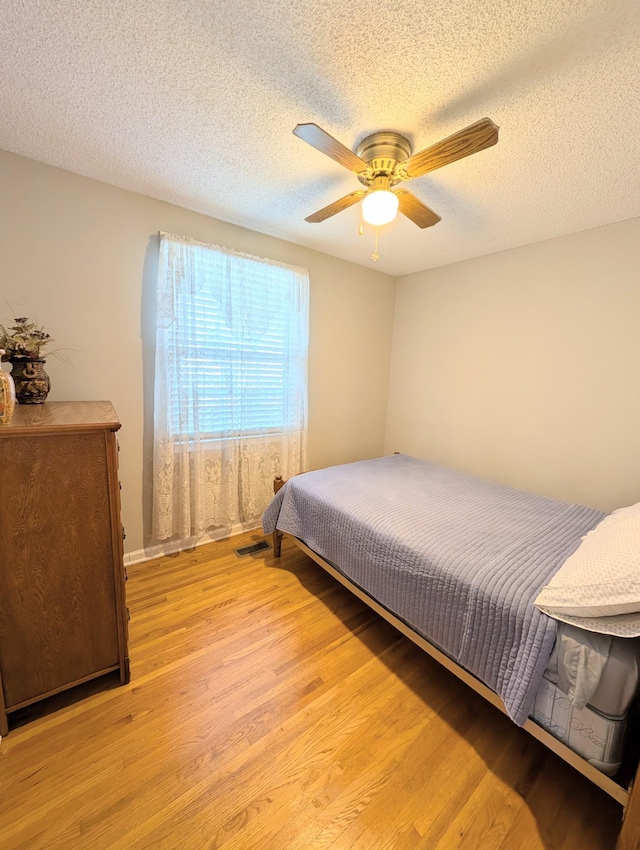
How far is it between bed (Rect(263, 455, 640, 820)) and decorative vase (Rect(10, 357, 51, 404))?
1498 mm

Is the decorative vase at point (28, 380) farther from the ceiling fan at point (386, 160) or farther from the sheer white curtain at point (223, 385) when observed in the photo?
the ceiling fan at point (386, 160)

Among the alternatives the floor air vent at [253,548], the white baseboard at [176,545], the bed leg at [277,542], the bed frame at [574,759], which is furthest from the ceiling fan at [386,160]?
the white baseboard at [176,545]

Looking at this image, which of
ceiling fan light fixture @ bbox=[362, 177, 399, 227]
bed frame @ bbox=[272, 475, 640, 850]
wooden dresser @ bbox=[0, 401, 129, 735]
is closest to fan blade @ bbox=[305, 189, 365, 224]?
ceiling fan light fixture @ bbox=[362, 177, 399, 227]

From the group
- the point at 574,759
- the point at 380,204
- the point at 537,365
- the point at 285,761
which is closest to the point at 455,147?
the point at 380,204

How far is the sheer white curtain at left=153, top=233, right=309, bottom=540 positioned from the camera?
2236 millimetres

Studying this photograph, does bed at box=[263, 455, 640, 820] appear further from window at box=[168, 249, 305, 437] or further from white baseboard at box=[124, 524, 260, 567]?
window at box=[168, 249, 305, 437]

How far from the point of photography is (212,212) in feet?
7.52

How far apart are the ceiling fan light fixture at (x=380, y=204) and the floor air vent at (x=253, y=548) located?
7.78ft

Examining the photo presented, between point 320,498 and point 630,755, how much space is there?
5.09 ft

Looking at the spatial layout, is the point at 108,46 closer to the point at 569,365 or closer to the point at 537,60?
the point at 537,60

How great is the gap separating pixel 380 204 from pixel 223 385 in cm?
163

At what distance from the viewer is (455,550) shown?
1.46m

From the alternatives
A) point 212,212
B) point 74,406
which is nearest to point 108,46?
point 212,212

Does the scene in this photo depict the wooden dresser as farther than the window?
No
